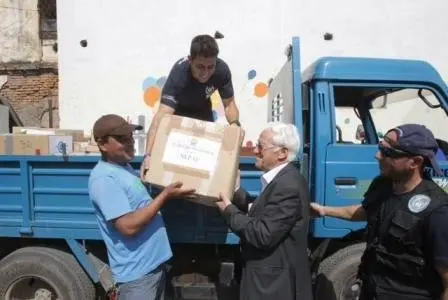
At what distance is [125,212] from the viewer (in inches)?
92.0

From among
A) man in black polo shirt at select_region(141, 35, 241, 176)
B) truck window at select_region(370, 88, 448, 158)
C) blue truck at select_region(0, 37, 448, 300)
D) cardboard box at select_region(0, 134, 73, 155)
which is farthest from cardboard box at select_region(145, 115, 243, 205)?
truck window at select_region(370, 88, 448, 158)

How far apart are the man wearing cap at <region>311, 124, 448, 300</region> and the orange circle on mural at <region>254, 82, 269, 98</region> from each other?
23.1 ft

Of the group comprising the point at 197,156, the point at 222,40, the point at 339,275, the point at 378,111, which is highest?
the point at 222,40

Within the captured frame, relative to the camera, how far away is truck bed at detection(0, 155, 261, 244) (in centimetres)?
338

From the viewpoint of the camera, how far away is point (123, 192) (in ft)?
7.80

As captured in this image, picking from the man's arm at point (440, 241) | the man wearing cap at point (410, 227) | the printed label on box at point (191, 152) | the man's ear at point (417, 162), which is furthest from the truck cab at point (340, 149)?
the man's arm at point (440, 241)

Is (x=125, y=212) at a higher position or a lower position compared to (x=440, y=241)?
lower

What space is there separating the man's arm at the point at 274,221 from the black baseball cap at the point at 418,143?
0.55m

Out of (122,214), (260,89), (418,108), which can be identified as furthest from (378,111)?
(260,89)

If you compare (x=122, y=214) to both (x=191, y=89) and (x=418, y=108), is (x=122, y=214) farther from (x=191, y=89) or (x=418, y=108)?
(x=418, y=108)

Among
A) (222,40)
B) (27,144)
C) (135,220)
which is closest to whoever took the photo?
(135,220)

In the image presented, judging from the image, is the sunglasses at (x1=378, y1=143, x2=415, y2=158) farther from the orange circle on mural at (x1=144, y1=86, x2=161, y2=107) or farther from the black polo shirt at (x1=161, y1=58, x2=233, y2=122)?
the orange circle on mural at (x1=144, y1=86, x2=161, y2=107)

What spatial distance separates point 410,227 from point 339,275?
62.8 inches

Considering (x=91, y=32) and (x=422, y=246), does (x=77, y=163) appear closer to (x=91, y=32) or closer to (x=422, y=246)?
(x=422, y=246)
